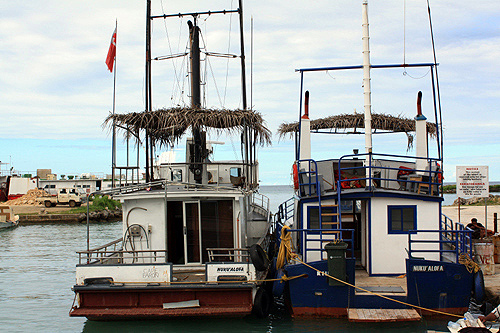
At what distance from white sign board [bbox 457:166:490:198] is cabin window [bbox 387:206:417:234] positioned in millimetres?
4126

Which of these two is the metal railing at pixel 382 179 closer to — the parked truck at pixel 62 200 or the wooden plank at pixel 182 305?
the wooden plank at pixel 182 305

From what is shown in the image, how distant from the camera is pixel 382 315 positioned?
10438 mm

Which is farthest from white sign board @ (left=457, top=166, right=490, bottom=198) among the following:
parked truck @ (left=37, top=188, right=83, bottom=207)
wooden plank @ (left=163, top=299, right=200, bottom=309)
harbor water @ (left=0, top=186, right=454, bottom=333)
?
parked truck @ (left=37, top=188, right=83, bottom=207)

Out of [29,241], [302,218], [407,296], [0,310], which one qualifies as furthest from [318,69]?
[29,241]

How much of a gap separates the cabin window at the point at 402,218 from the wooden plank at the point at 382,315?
95.1 inches

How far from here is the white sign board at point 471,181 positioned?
15664 millimetres

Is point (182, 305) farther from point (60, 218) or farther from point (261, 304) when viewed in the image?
point (60, 218)

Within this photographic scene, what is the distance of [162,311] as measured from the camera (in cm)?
1120

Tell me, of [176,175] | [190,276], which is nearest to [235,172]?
[176,175]

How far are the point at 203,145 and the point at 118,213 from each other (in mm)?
41291

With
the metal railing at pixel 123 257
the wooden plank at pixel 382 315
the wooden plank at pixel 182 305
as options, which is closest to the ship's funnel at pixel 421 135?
the wooden plank at pixel 382 315

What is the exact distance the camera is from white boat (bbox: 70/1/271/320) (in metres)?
11.2

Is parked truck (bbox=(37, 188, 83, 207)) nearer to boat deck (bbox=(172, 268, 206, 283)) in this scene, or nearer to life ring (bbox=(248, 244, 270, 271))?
boat deck (bbox=(172, 268, 206, 283))

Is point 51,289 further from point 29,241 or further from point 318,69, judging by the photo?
point 29,241
